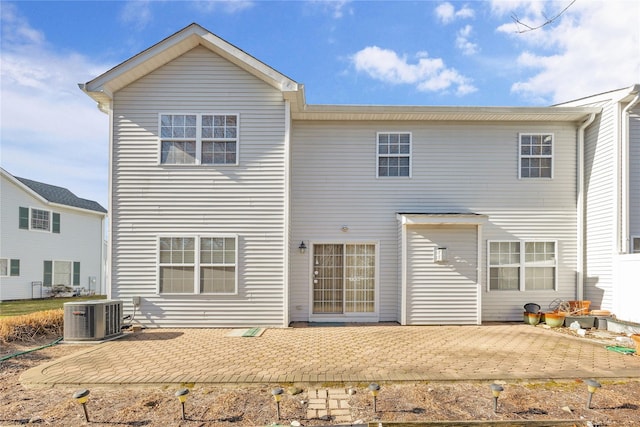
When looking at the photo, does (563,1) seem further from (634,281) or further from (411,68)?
(411,68)

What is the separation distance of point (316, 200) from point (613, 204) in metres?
7.28

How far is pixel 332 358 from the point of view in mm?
6230

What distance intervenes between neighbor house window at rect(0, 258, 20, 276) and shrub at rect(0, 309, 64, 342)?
10.9 meters

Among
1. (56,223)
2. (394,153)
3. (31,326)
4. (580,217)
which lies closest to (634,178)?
(580,217)

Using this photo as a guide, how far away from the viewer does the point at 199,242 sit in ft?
29.8

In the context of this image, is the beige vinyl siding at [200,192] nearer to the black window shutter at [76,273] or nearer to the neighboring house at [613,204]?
the neighboring house at [613,204]

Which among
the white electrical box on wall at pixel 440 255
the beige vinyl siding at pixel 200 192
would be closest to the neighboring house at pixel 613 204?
the white electrical box on wall at pixel 440 255

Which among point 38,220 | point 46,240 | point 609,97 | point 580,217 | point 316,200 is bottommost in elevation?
point 46,240

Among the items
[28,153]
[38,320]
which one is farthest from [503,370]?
[28,153]

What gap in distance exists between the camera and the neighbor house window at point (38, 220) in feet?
57.4

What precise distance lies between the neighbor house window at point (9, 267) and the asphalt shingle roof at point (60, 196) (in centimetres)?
332

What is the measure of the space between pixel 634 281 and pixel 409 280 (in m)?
5.02

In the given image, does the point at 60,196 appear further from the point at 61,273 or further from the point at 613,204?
the point at 613,204

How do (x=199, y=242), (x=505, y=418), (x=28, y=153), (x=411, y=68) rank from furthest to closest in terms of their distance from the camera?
(x=28, y=153), (x=411, y=68), (x=199, y=242), (x=505, y=418)
